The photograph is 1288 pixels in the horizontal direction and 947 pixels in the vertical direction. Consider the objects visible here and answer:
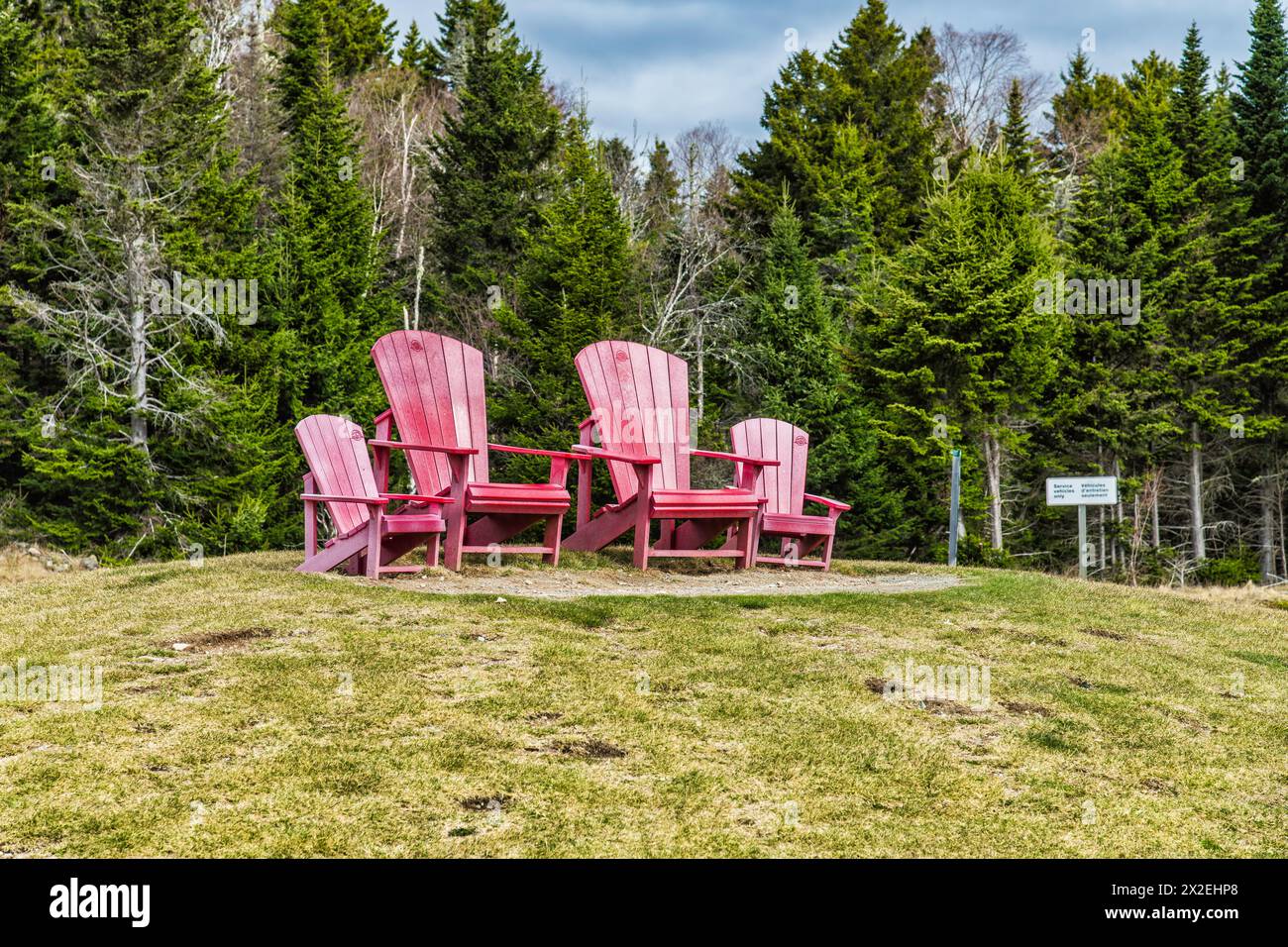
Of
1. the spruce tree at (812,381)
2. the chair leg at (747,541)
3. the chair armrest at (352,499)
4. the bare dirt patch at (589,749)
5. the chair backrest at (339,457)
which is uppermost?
the spruce tree at (812,381)

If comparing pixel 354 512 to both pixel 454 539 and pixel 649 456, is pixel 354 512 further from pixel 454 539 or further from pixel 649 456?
pixel 649 456

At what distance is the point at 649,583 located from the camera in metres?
6.30

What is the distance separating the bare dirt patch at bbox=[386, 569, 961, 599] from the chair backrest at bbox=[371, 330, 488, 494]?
27.4 inches

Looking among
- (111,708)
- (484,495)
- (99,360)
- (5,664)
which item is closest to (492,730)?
(111,708)

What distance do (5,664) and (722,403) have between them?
15.6 meters

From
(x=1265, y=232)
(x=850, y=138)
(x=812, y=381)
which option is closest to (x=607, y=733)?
(x=812, y=381)

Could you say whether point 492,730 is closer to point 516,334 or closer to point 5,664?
point 5,664

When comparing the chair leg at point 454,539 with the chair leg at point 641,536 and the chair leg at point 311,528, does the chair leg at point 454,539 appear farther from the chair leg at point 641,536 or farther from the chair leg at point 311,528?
the chair leg at point 641,536

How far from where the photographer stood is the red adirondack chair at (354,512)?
5863mm

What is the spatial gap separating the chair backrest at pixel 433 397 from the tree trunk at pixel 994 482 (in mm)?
8962

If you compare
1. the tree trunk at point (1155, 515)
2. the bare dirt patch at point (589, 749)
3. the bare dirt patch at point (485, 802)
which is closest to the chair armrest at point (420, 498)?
the bare dirt patch at point (589, 749)

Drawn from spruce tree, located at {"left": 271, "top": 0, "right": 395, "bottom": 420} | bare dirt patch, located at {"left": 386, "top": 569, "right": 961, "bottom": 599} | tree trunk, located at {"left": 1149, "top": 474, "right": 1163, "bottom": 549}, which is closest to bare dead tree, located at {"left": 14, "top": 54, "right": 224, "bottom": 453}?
spruce tree, located at {"left": 271, "top": 0, "right": 395, "bottom": 420}
